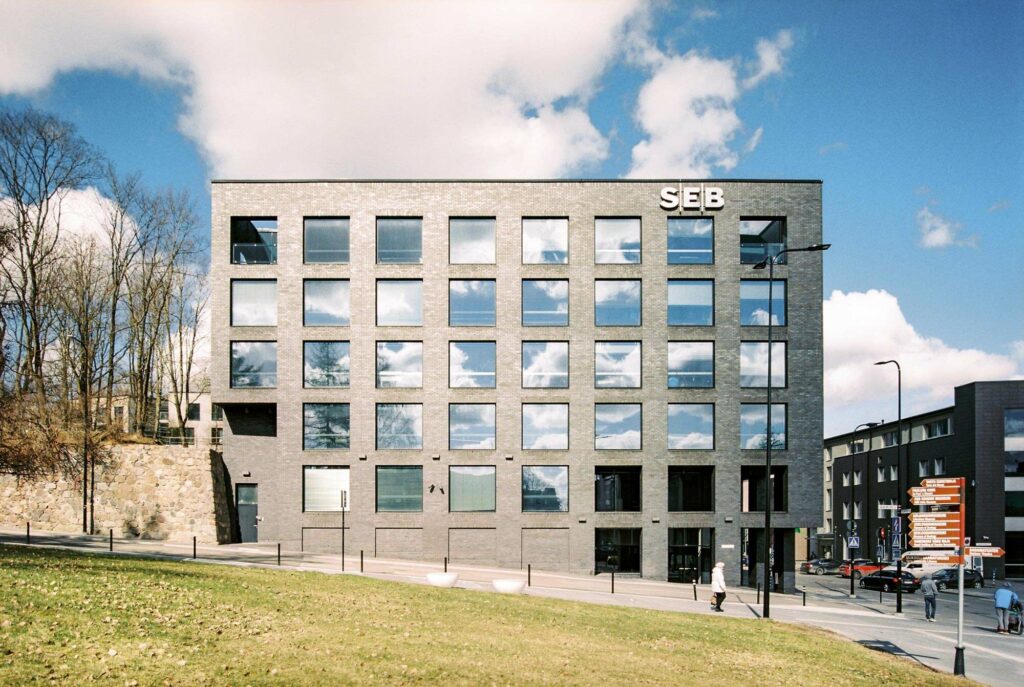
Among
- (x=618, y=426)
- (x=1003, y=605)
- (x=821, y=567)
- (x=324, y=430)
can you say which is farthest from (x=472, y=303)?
(x=821, y=567)

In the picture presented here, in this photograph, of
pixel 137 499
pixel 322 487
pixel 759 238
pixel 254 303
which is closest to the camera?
pixel 137 499

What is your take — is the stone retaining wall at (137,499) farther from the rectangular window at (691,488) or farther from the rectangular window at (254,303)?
the rectangular window at (691,488)

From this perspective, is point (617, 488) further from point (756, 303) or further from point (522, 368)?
point (756, 303)

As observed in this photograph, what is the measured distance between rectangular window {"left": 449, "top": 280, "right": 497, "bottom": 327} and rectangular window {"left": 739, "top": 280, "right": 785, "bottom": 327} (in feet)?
46.0

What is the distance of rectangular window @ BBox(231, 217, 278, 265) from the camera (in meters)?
42.4

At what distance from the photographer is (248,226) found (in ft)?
141

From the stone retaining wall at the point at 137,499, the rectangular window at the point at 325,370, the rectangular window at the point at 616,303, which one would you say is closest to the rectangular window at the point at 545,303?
the rectangular window at the point at 616,303

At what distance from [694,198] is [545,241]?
8.78 metres

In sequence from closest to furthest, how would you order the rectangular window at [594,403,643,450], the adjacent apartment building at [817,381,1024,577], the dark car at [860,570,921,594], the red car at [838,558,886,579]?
the rectangular window at [594,403,643,450]
the dark car at [860,570,921,594]
the red car at [838,558,886,579]
the adjacent apartment building at [817,381,1024,577]

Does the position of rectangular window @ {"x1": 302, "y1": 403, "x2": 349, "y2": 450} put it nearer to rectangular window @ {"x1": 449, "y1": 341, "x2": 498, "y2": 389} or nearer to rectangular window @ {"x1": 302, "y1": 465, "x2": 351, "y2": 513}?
rectangular window @ {"x1": 302, "y1": 465, "x2": 351, "y2": 513}

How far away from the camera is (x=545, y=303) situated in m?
42.1

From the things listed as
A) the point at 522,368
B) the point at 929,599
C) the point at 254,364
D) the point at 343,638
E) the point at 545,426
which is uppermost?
the point at 254,364

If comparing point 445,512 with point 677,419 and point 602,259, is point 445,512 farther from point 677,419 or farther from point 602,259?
point 602,259

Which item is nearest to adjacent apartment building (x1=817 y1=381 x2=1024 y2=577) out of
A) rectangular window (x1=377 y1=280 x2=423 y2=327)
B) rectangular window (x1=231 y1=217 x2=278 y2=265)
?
rectangular window (x1=377 y1=280 x2=423 y2=327)
